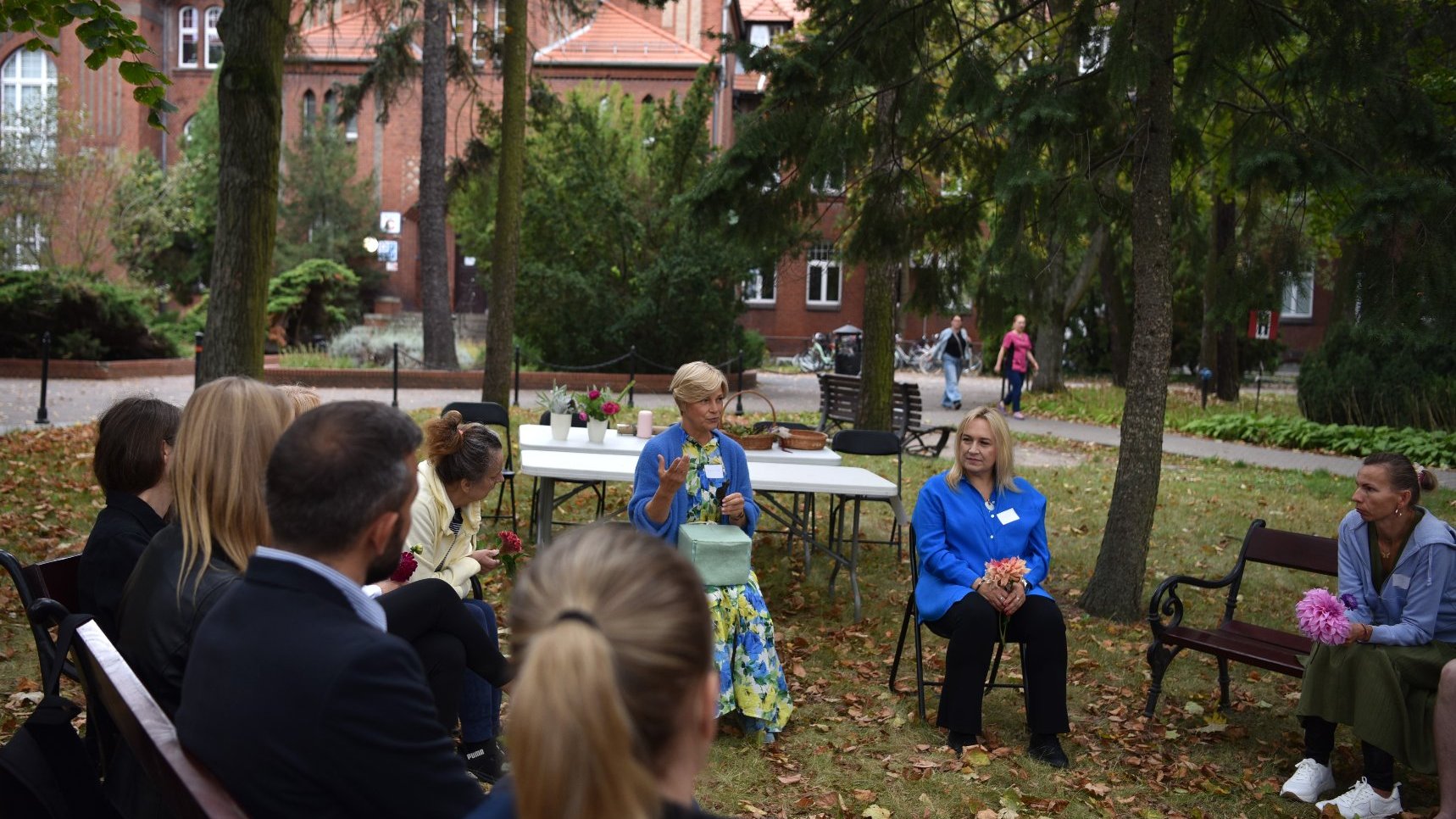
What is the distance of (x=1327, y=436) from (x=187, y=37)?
40.7 m

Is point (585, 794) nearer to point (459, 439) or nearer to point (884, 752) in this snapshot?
point (459, 439)

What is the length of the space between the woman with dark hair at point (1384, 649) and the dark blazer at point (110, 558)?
4.23 meters

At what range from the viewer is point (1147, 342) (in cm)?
711

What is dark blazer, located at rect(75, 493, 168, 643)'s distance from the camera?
3.32 m

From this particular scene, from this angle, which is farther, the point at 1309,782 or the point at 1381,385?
the point at 1381,385

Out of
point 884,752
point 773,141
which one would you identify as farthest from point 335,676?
point 773,141

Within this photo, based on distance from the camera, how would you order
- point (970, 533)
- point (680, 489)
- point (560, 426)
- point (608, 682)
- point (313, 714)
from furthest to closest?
point (560, 426), point (680, 489), point (970, 533), point (313, 714), point (608, 682)

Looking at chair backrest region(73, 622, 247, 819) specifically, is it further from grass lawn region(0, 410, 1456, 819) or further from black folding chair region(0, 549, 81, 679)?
grass lawn region(0, 410, 1456, 819)

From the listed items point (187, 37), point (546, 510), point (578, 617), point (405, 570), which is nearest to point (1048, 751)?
point (405, 570)

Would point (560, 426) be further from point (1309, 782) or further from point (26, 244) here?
point (26, 244)

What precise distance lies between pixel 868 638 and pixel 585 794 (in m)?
5.75

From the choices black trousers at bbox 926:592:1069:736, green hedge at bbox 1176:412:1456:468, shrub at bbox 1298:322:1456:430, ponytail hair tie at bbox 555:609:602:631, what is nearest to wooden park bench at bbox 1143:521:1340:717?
black trousers at bbox 926:592:1069:736

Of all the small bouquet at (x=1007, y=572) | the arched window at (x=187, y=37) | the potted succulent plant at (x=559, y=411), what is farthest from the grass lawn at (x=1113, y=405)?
the arched window at (x=187, y=37)

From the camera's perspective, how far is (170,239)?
31.5 meters
